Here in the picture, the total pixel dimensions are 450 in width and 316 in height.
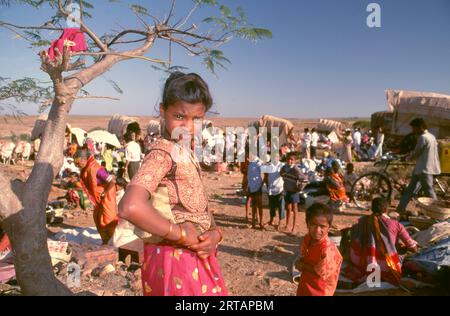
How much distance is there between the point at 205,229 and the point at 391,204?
812 centimetres

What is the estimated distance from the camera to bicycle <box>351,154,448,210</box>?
7865mm

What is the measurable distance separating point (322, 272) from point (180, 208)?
5.89 ft

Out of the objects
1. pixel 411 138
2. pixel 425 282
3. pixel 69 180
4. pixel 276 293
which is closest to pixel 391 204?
pixel 411 138

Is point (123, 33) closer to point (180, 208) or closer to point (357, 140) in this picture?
point (180, 208)

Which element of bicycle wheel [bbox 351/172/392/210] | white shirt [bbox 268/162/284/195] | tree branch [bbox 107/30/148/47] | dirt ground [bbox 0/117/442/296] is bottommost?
dirt ground [bbox 0/117/442/296]

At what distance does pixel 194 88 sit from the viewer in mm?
1364

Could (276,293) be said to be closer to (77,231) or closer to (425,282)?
(425,282)

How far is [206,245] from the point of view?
1296 millimetres

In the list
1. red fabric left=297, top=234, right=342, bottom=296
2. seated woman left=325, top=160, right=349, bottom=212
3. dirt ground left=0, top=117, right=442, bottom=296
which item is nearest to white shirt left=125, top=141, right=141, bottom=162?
dirt ground left=0, top=117, right=442, bottom=296

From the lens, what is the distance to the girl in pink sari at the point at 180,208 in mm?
1210

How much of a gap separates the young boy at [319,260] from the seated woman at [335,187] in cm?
520

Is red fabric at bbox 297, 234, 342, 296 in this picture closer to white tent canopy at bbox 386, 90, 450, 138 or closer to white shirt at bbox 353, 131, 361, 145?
white tent canopy at bbox 386, 90, 450, 138

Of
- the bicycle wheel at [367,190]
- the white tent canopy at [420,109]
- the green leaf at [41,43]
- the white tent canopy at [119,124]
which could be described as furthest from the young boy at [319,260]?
the white tent canopy at [119,124]

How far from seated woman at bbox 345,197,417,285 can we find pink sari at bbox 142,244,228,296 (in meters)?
3.38
